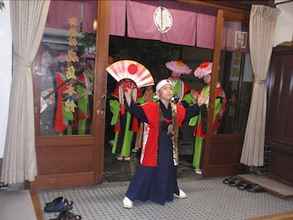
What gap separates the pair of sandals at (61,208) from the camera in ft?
8.90

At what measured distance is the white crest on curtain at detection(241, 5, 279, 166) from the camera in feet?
13.7

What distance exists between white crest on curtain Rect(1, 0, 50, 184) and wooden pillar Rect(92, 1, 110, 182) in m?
0.59

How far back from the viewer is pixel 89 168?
3615mm

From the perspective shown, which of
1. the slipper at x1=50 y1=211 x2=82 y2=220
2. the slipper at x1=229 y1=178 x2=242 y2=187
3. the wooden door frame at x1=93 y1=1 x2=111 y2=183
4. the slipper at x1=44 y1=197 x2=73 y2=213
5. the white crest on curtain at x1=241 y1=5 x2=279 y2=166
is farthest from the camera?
the white crest on curtain at x1=241 y1=5 x2=279 y2=166

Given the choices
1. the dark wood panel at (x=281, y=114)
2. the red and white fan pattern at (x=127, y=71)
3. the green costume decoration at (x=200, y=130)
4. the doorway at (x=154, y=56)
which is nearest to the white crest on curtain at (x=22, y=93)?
the red and white fan pattern at (x=127, y=71)

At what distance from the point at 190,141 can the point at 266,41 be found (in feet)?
8.48

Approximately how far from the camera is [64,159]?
349 cm

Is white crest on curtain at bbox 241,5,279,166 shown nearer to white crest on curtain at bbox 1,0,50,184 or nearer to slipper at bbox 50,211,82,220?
slipper at bbox 50,211,82,220

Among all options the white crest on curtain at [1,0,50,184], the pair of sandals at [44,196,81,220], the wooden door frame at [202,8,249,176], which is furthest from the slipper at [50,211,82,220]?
the wooden door frame at [202,8,249,176]

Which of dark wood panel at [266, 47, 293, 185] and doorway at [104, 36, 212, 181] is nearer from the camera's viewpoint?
dark wood panel at [266, 47, 293, 185]

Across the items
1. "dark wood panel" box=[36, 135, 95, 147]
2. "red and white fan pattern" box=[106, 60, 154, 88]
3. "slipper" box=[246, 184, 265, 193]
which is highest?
"red and white fan pattern" box=[106, 60, 154, 88]

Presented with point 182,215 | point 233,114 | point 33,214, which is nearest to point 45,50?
point 33,214

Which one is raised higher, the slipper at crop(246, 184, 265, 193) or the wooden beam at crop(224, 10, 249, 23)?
the wooden beam at crop(224, 10, 249, 23)

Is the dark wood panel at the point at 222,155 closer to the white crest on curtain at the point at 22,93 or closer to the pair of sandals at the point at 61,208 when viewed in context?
the pair of sandals at the point at 61,208
